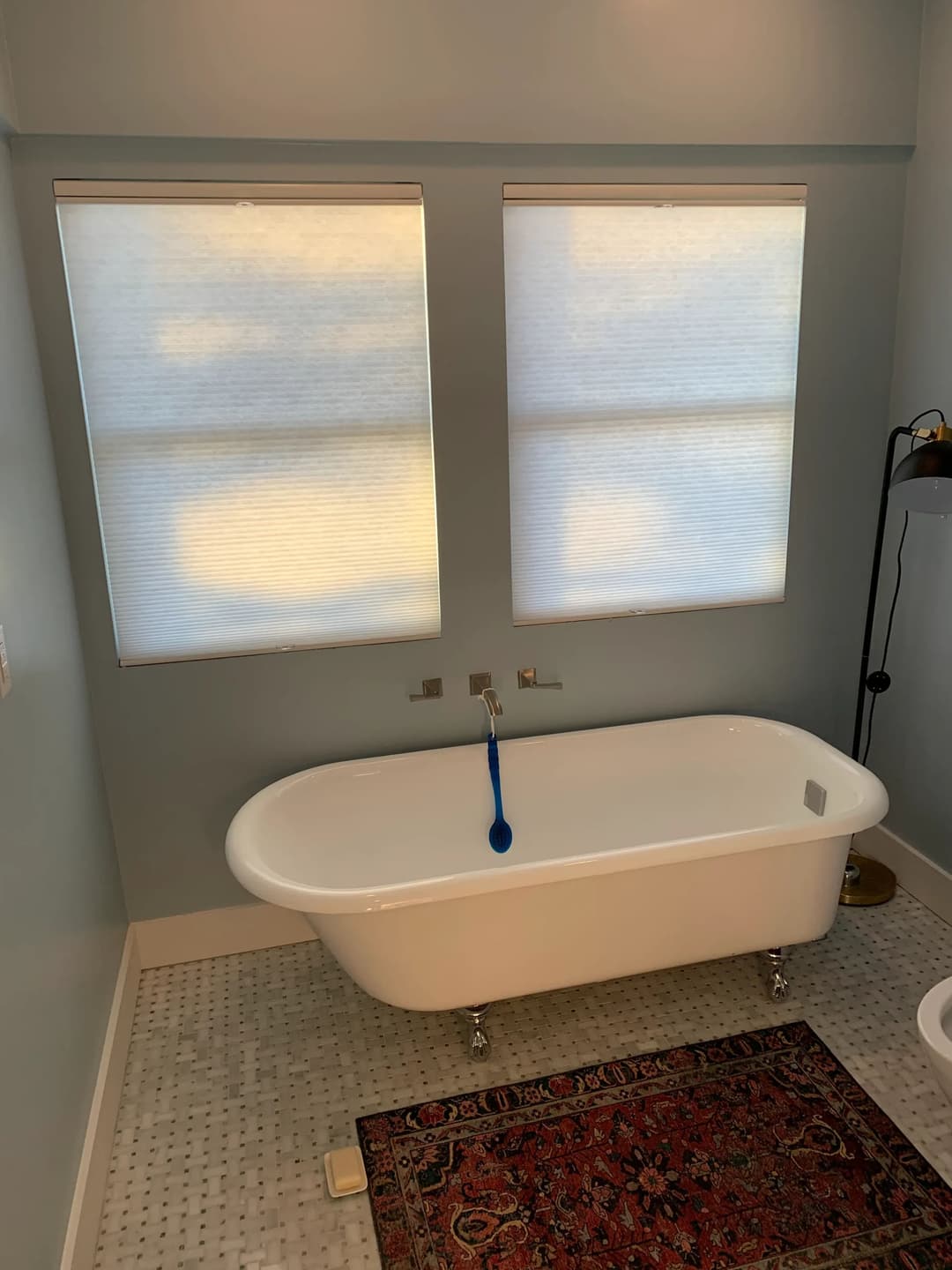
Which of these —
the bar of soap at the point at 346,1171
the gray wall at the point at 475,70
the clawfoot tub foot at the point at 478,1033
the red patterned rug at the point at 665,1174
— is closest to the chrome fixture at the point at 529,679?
the clawfoot tub foot at the point at 478,1033

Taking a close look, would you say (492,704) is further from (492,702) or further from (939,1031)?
(939,1031)

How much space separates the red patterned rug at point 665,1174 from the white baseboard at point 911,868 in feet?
2.76

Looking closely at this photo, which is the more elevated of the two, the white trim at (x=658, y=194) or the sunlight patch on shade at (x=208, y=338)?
the white trim at (x=658, y=194)

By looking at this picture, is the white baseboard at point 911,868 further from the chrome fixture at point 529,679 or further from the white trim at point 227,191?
the white trim at point 227,191

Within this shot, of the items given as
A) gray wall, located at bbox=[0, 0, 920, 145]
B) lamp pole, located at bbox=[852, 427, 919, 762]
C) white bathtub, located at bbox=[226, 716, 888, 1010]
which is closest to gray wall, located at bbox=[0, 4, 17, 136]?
gray wall, located at bbox=[0, 0, 920, 145]

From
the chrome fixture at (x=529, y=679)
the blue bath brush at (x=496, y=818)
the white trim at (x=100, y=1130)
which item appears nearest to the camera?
the white trim at (x=100, y=1130)

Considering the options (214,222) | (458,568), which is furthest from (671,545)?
(214,222)

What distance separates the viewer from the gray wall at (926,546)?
2613 millimetres

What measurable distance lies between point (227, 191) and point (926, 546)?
7.67ft

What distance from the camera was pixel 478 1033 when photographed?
2309mm

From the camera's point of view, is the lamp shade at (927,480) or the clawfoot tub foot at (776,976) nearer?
the lamp shade at (927,480)

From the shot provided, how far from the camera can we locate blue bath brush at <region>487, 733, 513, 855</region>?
2.75 metres

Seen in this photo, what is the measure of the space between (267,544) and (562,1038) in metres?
1.62

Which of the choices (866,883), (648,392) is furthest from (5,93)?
(866,883)
